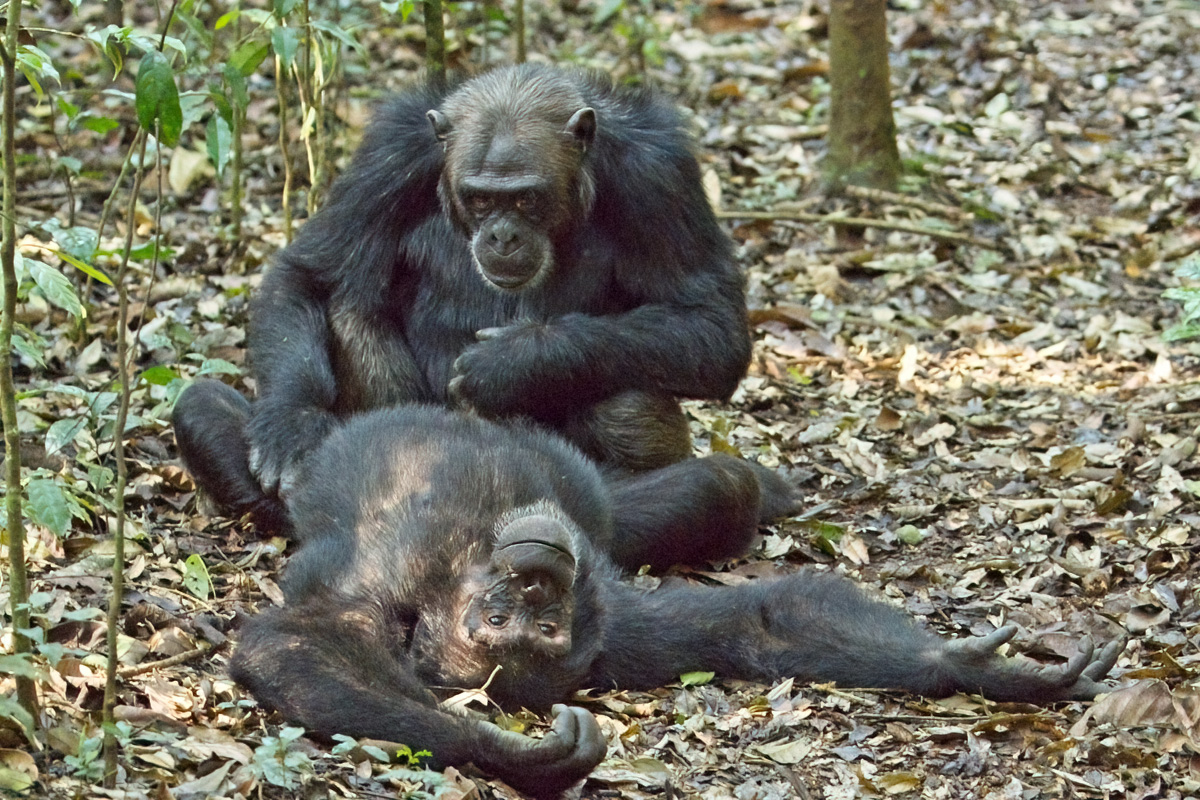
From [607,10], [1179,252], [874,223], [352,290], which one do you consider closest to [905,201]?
[874,223]

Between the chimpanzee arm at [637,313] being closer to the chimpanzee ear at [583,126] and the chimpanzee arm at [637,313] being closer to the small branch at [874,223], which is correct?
the chimpanzee ear at [583,126]

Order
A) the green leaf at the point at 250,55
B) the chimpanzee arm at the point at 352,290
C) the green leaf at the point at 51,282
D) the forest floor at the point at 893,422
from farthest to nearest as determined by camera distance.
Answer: the green leaf at the point at 250,55, the chimpanzee arm at the point at 352,290, the forest floor at the point at 893,422, the green leaf at the point at 51,282

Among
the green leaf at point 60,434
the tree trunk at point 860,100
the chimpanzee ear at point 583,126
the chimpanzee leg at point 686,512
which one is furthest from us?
the tree trunk at point 860,100

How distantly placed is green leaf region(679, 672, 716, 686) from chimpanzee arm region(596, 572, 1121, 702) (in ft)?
0.09

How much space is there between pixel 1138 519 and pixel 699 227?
2690 mm

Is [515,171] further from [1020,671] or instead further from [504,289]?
[1020,671]

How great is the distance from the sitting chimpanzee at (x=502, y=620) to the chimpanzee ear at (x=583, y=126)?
1.66 m

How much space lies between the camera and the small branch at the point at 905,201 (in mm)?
11414

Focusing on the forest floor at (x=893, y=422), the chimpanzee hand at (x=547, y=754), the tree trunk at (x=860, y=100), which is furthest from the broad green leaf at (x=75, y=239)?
the tree trunk at (x=860, y=100)

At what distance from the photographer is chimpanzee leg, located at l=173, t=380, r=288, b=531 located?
6902mm

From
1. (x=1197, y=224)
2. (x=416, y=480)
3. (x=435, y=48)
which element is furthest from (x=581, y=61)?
(x=416, y=480)

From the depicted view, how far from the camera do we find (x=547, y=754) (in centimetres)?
437

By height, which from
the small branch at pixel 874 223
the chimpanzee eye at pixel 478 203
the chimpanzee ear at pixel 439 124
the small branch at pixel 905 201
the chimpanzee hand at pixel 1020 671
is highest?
the chimpanzee ear at pixel 439 124

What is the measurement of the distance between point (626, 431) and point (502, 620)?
7.48ft
